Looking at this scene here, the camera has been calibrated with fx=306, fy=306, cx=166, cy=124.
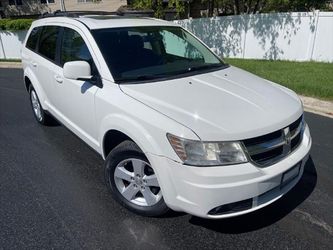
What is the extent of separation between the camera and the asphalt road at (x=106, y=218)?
2.61 metres

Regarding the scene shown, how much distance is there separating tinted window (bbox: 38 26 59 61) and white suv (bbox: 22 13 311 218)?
0.45 ft

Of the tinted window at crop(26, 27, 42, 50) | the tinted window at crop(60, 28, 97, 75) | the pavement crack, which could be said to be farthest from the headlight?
the tinted window at crop(26, 27, 42, 50)

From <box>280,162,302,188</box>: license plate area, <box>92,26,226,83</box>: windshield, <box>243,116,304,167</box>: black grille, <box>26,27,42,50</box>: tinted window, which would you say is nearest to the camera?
<box>243,116,304,167</box>: black grille

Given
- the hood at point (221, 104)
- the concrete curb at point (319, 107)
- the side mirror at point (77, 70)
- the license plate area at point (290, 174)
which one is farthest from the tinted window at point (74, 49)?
the concrete curb at point (319, 107)

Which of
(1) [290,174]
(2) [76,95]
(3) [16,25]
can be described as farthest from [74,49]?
(3) [16,25]

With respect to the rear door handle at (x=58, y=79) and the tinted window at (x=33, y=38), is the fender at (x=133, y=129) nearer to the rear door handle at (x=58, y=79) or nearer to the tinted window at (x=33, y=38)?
the rear door handle at (x=58, y=79)

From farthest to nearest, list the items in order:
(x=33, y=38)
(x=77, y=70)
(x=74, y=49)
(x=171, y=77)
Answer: (x=33, y=38), (x=74, y=49), (x=171, y=77), (x=77, y=70)

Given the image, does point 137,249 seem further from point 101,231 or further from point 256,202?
point 256,202

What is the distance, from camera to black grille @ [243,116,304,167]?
7.69ft

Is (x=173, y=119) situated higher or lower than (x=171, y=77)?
lower

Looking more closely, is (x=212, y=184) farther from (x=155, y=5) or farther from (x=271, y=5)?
(x=271, y=5)

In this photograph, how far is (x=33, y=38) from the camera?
5.07 m

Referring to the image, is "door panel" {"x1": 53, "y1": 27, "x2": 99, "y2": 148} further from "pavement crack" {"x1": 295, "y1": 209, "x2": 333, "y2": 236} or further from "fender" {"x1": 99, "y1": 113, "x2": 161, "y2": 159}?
"pavement crack" {"x1": 295, "y1": 209, "x2": 333, "y2": 236}

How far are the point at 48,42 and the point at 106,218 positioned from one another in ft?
9.20
